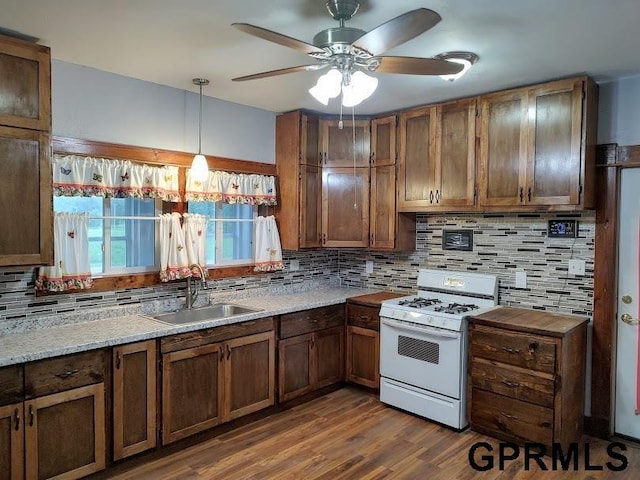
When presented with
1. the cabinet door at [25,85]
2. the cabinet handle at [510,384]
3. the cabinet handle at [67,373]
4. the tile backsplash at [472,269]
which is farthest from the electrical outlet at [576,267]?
the cabinet door at [25,85]

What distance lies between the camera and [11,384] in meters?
2.24

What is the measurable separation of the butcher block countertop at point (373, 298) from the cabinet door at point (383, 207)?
43cm

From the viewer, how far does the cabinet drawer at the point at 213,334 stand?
284 centimetres

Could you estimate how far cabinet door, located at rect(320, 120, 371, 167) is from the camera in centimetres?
408

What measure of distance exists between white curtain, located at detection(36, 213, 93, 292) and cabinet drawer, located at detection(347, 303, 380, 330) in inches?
79.0

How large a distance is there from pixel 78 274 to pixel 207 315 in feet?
3.21

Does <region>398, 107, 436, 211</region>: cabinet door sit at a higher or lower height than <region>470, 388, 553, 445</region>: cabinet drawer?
higher

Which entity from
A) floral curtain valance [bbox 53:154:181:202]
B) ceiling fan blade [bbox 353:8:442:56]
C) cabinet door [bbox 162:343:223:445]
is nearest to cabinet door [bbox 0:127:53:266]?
floral curtain valance [bbox 53:154:181:202]

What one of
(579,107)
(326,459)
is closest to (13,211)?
(326,459)

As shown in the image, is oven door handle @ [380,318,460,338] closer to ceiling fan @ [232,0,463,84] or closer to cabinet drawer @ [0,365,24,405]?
ceiling fan @ [232,0,463,84]

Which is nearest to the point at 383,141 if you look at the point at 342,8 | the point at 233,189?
the point at 233,189

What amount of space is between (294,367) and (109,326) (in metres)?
1.40

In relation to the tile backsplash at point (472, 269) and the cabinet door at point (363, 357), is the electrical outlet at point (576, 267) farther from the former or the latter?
the cabinet door at point (363, 357)

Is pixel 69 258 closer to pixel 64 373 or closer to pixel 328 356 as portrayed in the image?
pixel 64 373
